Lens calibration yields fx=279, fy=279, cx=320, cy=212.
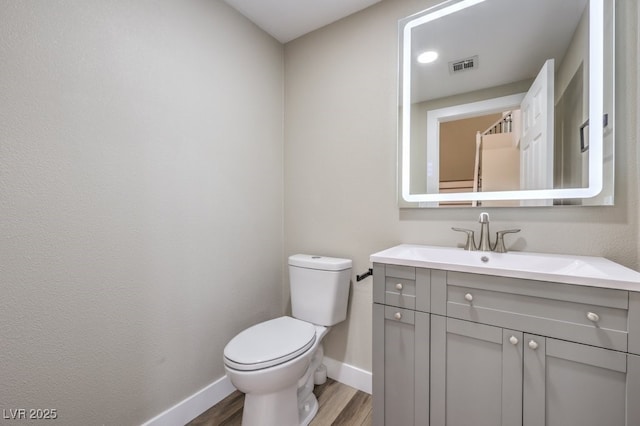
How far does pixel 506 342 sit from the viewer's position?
948 mm

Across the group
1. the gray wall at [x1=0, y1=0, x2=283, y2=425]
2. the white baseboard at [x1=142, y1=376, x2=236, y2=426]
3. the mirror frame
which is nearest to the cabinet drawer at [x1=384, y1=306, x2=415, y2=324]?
the mirror frame

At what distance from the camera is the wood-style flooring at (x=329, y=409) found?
142 centimetres

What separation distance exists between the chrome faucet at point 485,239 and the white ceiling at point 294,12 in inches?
54.2

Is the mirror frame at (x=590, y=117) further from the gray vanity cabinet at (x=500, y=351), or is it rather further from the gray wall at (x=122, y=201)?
the gray wall at (x=122, y=201)

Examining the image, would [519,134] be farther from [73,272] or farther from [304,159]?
[73,272]

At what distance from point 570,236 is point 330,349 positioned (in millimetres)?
1420

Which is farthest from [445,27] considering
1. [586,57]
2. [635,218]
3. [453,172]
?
[635,218]

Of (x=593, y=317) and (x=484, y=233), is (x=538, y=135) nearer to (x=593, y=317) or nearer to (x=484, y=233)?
(x=484, y=233)

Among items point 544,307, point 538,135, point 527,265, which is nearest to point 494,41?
point 538,135

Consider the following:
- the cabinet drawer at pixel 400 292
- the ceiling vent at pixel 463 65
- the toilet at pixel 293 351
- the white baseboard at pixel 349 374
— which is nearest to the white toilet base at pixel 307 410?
the toilet at pixel 293 351

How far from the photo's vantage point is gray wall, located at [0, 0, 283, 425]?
96cm

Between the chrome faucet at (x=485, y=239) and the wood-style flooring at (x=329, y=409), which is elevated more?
the chrome faucet at (x=485, y=239)

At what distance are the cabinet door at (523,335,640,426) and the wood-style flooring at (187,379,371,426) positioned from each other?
2.73ft

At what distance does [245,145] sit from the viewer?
1.75m
